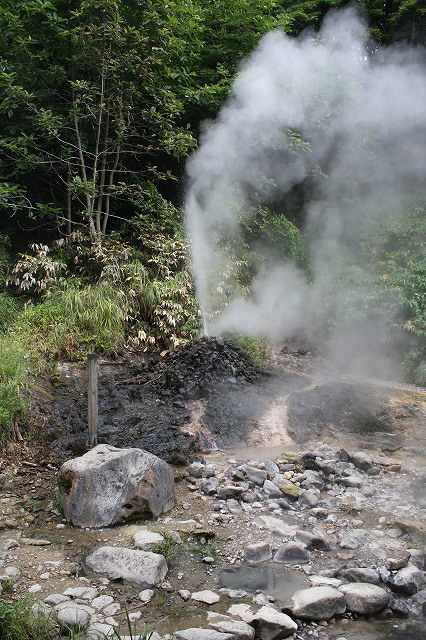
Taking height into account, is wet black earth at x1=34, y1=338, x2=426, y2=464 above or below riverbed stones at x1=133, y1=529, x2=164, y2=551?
above

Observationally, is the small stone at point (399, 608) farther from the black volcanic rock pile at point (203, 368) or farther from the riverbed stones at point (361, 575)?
the black volcanic rock pile at point (203, 368)

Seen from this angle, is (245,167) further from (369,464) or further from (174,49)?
(369,464)

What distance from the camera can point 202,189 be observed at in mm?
10453

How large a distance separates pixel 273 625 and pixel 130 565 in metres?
0.99

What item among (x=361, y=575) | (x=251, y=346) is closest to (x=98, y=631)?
(x=361, y=575)

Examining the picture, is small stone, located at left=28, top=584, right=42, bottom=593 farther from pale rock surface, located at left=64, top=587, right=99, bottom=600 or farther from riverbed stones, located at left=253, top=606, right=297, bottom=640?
riverbed stones, located at left=253, top=606, right=297, bottom=640

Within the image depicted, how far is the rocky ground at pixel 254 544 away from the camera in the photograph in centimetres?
285

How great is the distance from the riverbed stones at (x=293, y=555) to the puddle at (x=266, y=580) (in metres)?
0.09

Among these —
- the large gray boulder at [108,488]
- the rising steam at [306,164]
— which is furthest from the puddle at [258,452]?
the rising steam at [306,164]

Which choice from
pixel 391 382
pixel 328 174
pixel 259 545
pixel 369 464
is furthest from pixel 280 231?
pixel 259 545

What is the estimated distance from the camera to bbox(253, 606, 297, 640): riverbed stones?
2.66 m

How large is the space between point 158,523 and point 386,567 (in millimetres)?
1692

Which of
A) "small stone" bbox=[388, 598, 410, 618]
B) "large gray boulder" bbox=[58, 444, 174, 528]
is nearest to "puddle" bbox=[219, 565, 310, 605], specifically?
"small stone" bbox=[388, 598, 410, 618]

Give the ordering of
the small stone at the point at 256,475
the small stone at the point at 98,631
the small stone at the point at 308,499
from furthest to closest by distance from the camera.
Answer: the small stone at the point at 256,475, the small stone at the point at 308,499, the small stone at the point at 98,631
